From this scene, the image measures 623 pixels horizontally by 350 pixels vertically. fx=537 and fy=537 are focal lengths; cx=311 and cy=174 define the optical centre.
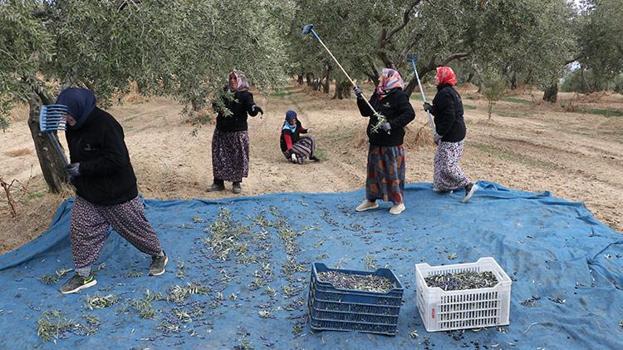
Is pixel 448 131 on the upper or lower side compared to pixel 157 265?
upper

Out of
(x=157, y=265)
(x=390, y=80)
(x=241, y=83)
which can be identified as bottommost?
(x=157, y=265)

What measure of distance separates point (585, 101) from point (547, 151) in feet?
50.8

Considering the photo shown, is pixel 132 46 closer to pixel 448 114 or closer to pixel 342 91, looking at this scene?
pixel 448 114

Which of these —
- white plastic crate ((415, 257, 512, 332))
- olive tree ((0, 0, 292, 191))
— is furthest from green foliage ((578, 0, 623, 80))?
white plastic crate ((415, 257, 512, 332))

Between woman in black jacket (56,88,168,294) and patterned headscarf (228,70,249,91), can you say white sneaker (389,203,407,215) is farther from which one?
woman in black jacket (56,88,168,294)

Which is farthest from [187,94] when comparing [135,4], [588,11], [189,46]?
[588,11]

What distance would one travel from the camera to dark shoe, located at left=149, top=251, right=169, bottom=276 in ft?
16.1

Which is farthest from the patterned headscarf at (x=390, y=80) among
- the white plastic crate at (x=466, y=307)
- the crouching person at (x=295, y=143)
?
the crouching person at (x=295, y=143)

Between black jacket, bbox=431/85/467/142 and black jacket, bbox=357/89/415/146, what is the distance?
20.4 inches

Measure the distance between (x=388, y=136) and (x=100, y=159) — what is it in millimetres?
3463

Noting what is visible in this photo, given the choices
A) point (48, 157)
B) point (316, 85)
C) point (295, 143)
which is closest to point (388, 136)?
point (48, 157)

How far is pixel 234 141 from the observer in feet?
26.3

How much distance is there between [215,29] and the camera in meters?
5.68

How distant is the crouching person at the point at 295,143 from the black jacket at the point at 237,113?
10.3 feet
